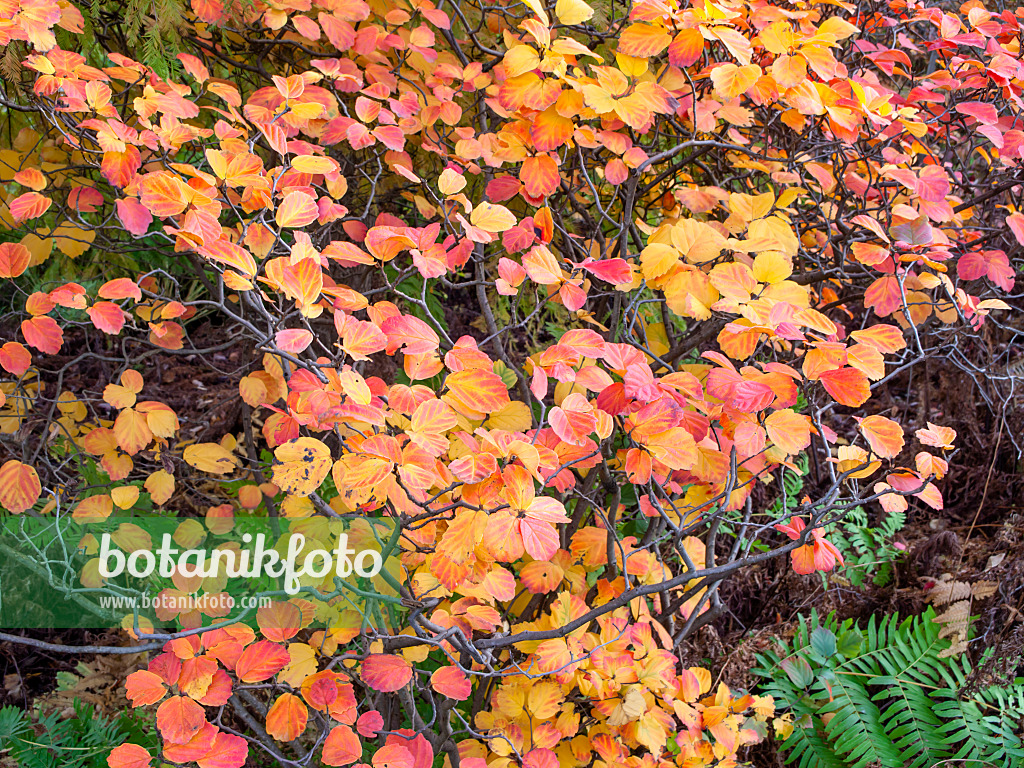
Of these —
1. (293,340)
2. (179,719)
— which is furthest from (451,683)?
(293,340)

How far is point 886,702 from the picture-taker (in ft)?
7.02

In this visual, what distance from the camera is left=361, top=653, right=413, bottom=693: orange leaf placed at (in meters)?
1.27

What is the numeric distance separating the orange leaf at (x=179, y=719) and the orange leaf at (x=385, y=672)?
0.92ft

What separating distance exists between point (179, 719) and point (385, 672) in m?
0.34

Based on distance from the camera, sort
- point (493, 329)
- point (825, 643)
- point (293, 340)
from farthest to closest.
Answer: point (825, 643) → point (493, 329) → point (293, 340)

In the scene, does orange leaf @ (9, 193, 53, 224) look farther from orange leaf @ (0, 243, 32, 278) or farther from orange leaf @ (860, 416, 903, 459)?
orange leaf @ (860, 416, 903, 459)

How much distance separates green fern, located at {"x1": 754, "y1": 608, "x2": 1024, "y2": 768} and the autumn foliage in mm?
235

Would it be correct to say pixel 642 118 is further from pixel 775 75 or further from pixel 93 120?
pixel 93 120

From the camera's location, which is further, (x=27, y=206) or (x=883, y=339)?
(x=27, y=206)

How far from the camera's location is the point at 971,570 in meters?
2.34

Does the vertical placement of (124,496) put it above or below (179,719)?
below

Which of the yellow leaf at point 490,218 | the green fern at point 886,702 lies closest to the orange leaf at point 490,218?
the yellow leaf at point 490,218

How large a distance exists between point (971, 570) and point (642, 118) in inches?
75.9

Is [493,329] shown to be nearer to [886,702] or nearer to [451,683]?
[451,683]
